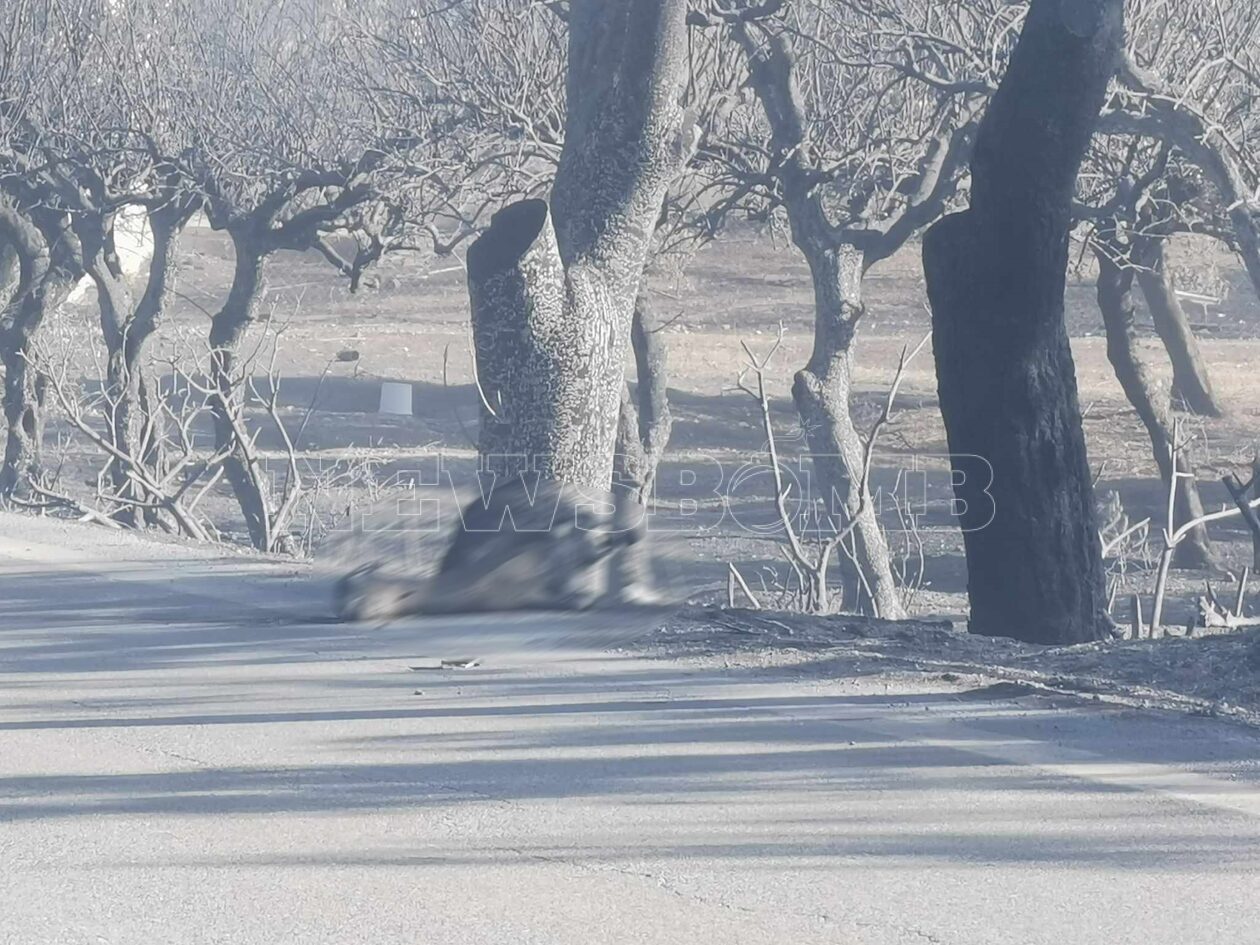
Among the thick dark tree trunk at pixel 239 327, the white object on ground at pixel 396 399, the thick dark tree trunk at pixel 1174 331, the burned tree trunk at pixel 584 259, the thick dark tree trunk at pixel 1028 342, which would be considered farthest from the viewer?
the white object on ground at pixel 396 399

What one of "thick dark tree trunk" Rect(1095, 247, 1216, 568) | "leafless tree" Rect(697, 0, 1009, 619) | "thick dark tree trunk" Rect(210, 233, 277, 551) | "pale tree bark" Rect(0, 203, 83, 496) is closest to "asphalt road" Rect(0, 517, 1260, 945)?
"leafless tree" Rect(697, 0, 1009, 619)

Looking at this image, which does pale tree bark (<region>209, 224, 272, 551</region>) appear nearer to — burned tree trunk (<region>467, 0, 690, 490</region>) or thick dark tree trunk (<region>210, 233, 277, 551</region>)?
thick dark tree trunk (<region>210, 233, 277, 551</region>)

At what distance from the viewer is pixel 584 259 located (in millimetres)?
10703

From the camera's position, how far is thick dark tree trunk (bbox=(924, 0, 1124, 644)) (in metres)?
8.97

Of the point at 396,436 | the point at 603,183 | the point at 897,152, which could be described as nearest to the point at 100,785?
the point at 603,183

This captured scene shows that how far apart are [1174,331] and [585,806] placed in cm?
2184

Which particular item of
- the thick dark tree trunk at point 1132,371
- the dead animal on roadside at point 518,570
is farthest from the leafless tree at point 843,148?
the dead animal on roadside at point 518,570

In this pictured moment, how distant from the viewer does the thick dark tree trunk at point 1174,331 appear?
19516mm

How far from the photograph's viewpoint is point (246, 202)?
71.1ft

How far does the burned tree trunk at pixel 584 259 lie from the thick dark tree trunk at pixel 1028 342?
2.31 m

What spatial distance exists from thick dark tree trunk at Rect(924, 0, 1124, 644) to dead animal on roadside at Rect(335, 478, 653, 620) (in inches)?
79.4

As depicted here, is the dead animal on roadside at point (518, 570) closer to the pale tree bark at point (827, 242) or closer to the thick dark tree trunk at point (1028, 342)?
the thick dark tree trunk at point (1028, 342)

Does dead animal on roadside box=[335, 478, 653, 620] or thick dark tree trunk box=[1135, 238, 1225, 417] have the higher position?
thick dark tree trunk box=[1135, 238, 1225, 417]

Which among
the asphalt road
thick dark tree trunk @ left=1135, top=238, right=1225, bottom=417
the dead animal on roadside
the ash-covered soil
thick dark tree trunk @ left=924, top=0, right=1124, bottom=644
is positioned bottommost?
the asphalt road
